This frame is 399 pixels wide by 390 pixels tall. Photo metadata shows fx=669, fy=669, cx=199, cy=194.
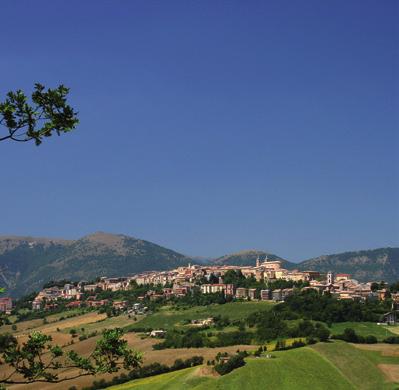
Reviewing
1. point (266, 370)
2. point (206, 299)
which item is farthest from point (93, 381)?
point (206, 299)

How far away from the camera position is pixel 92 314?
637 ft

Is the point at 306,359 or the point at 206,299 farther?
the point at 206,299

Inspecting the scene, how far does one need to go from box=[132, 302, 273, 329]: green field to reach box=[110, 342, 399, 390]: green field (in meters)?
55.3

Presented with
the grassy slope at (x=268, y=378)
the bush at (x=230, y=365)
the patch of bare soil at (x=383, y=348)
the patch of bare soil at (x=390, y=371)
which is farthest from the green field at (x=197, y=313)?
the patch of bare soil at (x=390, y=371)

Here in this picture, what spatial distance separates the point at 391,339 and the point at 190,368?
1447 inches

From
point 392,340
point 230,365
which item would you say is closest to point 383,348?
point 392,340

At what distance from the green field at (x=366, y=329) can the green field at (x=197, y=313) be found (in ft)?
92.4

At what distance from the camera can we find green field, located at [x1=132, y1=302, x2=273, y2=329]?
6225 inches

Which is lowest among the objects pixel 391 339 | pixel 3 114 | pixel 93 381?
pixel 93 381

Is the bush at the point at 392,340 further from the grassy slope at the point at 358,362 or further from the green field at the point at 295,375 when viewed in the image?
the green field at the point at 295,375

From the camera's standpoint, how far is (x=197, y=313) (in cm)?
16875

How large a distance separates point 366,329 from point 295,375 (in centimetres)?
4275

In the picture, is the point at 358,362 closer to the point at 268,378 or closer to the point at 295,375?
the point at 295,375

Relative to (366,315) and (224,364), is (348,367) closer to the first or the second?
(224,364)
